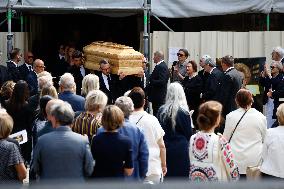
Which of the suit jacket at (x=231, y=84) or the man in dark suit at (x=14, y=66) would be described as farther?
the man in dark suit at (x=14, y=66)

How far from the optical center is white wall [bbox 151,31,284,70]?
46.0 feet

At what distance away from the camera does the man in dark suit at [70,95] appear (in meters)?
8.38

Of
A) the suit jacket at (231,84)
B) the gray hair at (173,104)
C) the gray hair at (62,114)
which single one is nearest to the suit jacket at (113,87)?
the suit jacket at (231,84)

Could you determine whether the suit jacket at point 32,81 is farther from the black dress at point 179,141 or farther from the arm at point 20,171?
the arm at point 20,171

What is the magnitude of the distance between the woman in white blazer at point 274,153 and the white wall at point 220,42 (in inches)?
286

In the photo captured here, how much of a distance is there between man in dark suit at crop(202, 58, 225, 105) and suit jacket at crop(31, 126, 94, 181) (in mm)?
6071

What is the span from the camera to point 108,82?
40.6ft

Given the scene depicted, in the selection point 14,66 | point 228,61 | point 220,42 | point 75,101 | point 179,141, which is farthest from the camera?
point 220,42

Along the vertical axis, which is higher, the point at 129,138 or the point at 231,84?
the point at 231,84

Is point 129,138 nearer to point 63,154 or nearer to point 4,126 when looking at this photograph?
point 63,154

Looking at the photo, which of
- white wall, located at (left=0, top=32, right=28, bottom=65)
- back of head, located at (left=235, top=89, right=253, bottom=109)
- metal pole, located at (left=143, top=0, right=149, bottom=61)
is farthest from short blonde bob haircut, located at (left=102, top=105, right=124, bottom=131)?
white wall, located at (left=0, top=32, right=28, bottom=65)

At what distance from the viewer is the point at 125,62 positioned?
1263 centimetres

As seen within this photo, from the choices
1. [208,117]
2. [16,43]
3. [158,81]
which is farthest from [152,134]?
[16,43]

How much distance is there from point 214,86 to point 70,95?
381 cm
